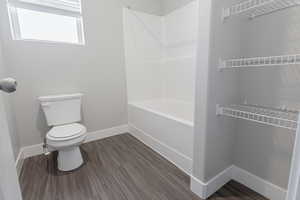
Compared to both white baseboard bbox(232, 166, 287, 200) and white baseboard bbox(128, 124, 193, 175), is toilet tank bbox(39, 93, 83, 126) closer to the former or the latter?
white baseboard bbox(128, 124, 193, 175)

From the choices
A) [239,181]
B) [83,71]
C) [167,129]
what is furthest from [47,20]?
[239,181]

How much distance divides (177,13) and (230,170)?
2383 mm

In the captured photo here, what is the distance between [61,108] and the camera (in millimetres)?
1882

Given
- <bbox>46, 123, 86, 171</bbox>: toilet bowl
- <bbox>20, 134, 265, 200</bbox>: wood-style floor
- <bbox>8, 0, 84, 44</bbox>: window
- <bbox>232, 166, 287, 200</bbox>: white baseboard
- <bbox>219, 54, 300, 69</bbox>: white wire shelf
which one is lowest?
<bbox>20, 134, 265, 200</bbox>: wood-style floor

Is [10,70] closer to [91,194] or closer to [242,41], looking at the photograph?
[91,194]

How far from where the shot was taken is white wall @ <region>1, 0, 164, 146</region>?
5.91ft

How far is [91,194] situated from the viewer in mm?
1323

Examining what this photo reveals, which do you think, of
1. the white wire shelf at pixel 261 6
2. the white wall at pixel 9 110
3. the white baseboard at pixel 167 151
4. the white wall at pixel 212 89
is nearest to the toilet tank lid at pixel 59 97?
the white wall at pixel 9 110

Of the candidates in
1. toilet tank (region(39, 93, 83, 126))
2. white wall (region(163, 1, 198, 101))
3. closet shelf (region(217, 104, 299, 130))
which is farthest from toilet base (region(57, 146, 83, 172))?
white wall (region(163, 1, 198, 101))

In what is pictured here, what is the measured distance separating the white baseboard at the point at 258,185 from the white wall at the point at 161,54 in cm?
124

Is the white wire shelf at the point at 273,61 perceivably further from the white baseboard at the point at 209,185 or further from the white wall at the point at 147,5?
the white wall at the point at 147,5

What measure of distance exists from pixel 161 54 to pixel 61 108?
6.39 feet

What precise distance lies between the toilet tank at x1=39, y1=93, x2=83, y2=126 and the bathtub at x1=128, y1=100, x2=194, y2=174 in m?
0.86

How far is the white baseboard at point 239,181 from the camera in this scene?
1214 mm
